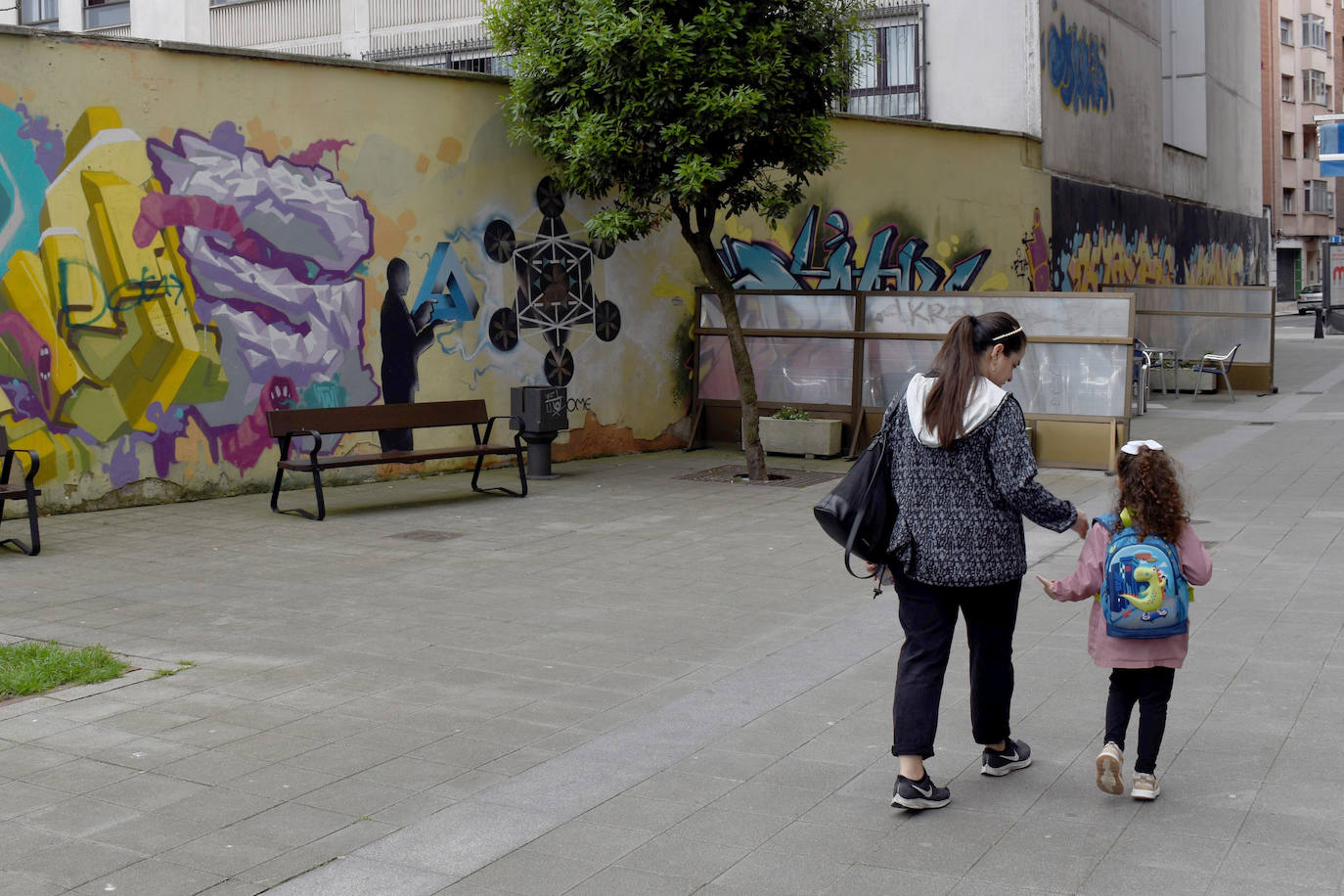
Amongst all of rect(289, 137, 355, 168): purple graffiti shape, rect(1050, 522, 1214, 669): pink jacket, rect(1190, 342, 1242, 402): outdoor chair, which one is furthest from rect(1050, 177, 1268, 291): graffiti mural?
rect(1050, 522, 1214, 669): pink jacket

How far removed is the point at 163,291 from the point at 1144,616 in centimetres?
939

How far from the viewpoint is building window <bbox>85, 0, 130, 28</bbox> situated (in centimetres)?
3434

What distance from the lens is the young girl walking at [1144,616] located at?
4637 millimetres

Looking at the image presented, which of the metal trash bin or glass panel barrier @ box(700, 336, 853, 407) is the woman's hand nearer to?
the metal trash bin

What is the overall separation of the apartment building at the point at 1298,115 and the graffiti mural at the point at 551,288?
57419 millimetres

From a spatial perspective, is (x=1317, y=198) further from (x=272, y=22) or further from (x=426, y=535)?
(x=426, y=535)

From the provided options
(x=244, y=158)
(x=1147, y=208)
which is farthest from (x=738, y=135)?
(x=1147, y=208)

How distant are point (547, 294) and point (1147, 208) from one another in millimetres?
18391

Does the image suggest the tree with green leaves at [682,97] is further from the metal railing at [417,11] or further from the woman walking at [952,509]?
the metal railing at [417,11]

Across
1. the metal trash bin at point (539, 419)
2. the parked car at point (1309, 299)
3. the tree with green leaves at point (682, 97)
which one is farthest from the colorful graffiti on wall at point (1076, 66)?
the parked car at point (1309, 299)

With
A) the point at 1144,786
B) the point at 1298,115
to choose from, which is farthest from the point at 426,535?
the point at 1298,115

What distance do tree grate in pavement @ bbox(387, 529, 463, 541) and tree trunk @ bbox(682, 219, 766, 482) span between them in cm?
374

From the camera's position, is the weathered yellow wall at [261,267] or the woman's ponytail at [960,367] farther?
the weathered yellow wall at [261,267]

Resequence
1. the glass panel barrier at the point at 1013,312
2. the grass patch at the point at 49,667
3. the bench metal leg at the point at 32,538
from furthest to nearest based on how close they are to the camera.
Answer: the glass panel barrier at the point at 1013,312, the bench metal leg at the point at 32,538, the grass patch at the point at 49,667
